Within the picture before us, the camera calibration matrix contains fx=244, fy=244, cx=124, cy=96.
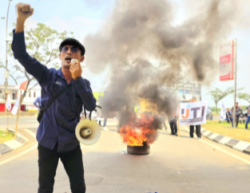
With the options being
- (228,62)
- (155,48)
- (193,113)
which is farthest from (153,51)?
(228,62)

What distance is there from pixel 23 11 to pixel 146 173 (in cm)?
373

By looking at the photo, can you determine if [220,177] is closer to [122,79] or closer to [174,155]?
[174,155]

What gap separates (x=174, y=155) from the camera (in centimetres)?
668

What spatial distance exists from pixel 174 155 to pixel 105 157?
190 cm

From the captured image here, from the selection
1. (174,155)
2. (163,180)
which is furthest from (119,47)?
(163,180)

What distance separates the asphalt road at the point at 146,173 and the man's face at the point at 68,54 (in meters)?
2.15

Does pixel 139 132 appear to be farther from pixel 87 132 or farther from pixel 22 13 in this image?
pixel 22 13

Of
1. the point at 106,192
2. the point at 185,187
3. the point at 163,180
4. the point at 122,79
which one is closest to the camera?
the point at 106,192

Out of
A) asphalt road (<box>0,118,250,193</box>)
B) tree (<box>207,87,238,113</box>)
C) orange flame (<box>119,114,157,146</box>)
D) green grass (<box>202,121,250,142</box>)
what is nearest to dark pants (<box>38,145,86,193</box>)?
asphalt road (<box>0,118,250,193</box>)

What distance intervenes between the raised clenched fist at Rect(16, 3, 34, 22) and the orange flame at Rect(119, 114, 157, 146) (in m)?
4.74

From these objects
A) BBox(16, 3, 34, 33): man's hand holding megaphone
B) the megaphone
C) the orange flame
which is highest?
BBox(16, 3, 34, 33): man's hand holding megaphone

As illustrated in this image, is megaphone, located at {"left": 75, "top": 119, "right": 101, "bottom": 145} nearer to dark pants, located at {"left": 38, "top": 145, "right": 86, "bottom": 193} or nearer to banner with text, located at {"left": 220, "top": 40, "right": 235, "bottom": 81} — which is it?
dark pants, located at {"left": 38, "top": 145, "right": 86, "bottom": 193}

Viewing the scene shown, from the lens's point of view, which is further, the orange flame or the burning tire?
the burning tire

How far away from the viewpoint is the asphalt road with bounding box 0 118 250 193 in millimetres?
3820
